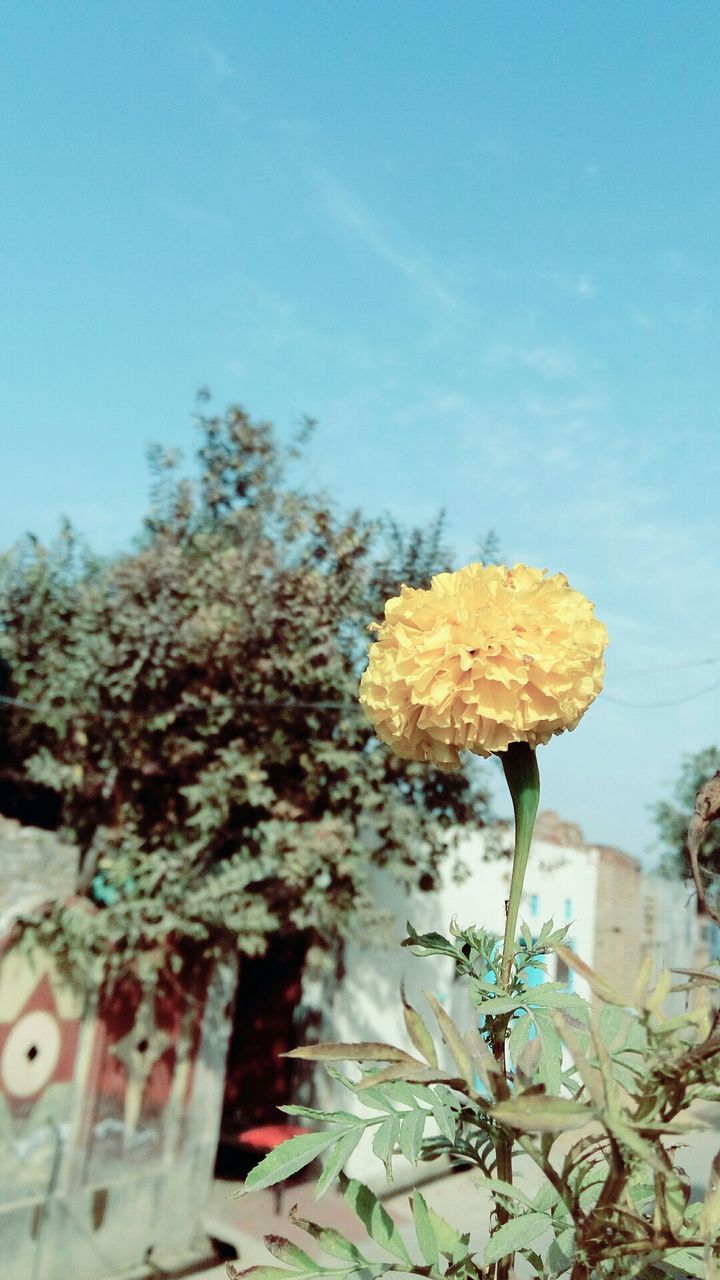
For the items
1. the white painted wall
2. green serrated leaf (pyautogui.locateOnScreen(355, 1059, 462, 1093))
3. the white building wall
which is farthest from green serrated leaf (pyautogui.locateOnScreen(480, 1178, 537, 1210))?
the white building wall

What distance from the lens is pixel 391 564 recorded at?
7.64 m

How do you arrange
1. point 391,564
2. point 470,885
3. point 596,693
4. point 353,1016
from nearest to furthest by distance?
1. point 596,693
2. point 391,564
3. point 353,1016
4. point 470,885

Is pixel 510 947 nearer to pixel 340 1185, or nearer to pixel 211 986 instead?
pixel 340 1185

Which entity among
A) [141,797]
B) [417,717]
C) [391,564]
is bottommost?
[417,717]

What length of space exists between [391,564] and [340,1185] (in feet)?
22.2

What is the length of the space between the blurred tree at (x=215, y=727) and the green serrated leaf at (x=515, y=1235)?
6.05 m

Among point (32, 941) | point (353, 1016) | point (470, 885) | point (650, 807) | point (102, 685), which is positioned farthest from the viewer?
point (650, 807)

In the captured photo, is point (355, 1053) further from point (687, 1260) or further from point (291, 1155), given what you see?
point (687, 1260)

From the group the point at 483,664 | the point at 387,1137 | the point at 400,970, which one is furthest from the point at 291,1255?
the point at 400,970

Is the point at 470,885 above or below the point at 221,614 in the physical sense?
below

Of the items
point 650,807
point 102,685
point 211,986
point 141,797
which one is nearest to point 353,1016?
point 211,986

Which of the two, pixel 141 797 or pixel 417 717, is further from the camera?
pixel 141 797

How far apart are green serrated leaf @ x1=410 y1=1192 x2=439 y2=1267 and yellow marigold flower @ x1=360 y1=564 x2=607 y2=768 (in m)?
0.48

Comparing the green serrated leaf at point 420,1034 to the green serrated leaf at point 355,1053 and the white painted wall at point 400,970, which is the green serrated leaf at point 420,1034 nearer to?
the green serrated leaf at point 355,1053
